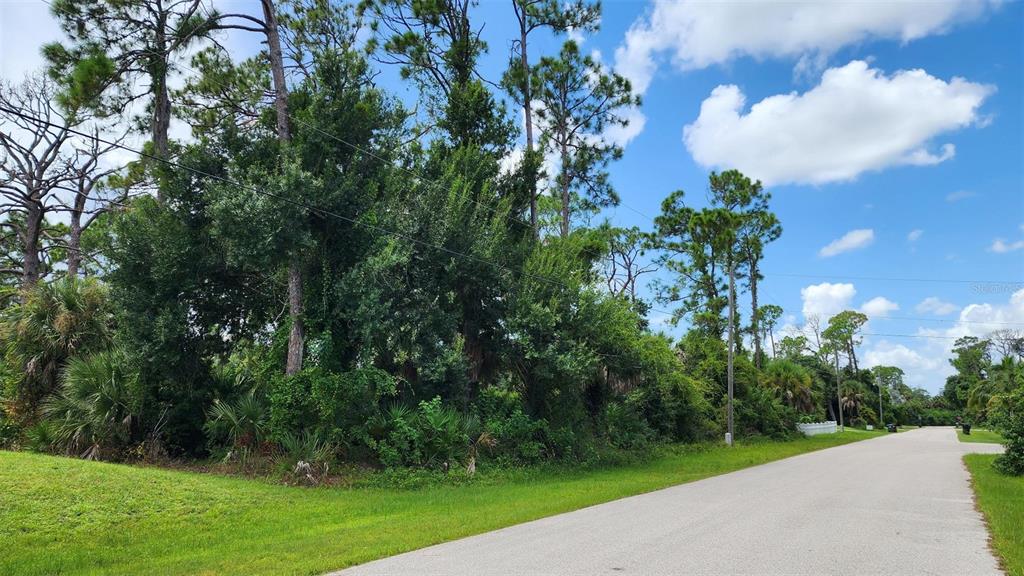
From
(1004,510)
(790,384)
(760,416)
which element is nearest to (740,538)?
(1004,510)

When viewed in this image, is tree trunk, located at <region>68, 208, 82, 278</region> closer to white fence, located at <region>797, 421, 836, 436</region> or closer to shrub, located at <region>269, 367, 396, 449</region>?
shrub, located at <region>269, 367, 396, 449</region>

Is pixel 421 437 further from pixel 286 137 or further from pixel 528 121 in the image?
pixel 528 121

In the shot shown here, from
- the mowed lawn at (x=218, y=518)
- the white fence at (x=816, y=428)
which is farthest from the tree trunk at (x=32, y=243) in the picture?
the white fence at (x=816, y=428)

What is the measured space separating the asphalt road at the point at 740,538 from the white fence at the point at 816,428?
29.6 m

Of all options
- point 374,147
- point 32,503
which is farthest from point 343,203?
point 32,503

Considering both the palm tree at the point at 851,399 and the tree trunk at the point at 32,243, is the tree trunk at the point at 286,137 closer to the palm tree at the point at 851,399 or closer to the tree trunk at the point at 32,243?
the tree trunk at the point at 32,243

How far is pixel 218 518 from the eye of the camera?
9.23 metres

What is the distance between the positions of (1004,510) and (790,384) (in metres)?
35.1

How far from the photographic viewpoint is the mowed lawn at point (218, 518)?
6.82 meters

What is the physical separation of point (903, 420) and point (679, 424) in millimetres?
62615

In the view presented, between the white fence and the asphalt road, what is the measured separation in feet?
97.0

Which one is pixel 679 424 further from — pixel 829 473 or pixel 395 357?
pixel 395 357

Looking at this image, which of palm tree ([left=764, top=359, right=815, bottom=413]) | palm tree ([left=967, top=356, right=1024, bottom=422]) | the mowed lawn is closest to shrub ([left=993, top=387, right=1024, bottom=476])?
the mowed lawn

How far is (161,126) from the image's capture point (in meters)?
18.5
